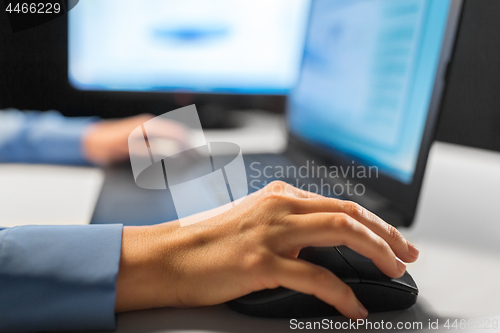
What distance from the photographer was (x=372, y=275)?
256 mm

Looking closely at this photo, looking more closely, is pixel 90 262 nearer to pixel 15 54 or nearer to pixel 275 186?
pixel 275 186

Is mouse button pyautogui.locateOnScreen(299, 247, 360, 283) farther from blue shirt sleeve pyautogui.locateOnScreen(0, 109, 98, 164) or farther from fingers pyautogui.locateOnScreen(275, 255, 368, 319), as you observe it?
blue shirt sleeve pyautogui.locateOnScreen(0, 109, 98, 164)

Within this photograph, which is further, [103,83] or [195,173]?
[103,83]

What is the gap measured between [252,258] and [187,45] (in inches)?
26.0

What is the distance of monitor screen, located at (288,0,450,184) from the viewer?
37cm

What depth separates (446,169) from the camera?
2.22ft

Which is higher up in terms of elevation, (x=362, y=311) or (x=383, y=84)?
(x=383, y=84)

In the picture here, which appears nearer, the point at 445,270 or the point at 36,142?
the point at 445,270

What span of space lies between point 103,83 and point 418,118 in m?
0.65

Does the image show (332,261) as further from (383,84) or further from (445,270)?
(383,84)

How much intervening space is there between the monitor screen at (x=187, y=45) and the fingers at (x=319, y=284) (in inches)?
23.8

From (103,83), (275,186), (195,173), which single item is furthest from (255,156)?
(103,83)

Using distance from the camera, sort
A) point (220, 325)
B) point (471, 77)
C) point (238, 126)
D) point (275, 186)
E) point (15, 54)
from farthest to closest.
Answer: point (238, 126)
point (471, 77)
point (15, 54)
point (275, 186)
point (220, 325)

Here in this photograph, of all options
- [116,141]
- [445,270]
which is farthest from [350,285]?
[116,141]
